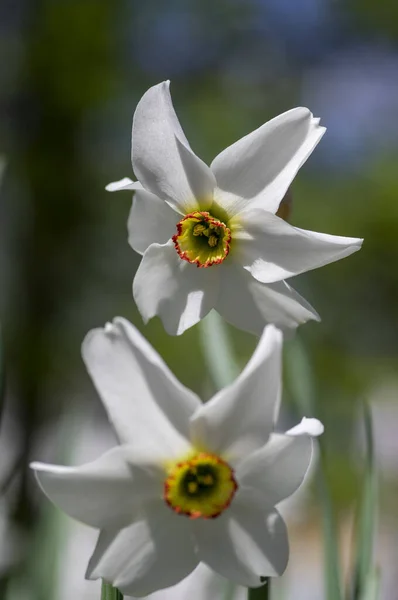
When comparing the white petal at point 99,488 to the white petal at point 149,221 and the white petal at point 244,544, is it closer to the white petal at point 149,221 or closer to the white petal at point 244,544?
the white petal at point 244,544

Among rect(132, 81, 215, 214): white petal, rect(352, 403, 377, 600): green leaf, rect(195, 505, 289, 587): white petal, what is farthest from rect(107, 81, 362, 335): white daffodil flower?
rect(352, 403, 377, 600): green leaf

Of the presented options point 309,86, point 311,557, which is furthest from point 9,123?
point 311,557

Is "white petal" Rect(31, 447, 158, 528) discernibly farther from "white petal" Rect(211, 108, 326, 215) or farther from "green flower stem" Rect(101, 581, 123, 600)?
"white petal" Rect(211, 108, 326, 215)

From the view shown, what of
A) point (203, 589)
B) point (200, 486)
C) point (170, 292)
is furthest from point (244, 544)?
point (203, 589)

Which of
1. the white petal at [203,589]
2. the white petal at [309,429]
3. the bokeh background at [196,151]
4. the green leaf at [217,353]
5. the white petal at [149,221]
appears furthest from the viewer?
the bokeh background at [196,151]

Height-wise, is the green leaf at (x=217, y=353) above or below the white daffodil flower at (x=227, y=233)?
below

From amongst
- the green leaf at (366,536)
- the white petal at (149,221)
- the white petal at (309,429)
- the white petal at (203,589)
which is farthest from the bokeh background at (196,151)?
the white petal at (309,429)

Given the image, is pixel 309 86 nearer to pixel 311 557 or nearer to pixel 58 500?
pixel 311 557
